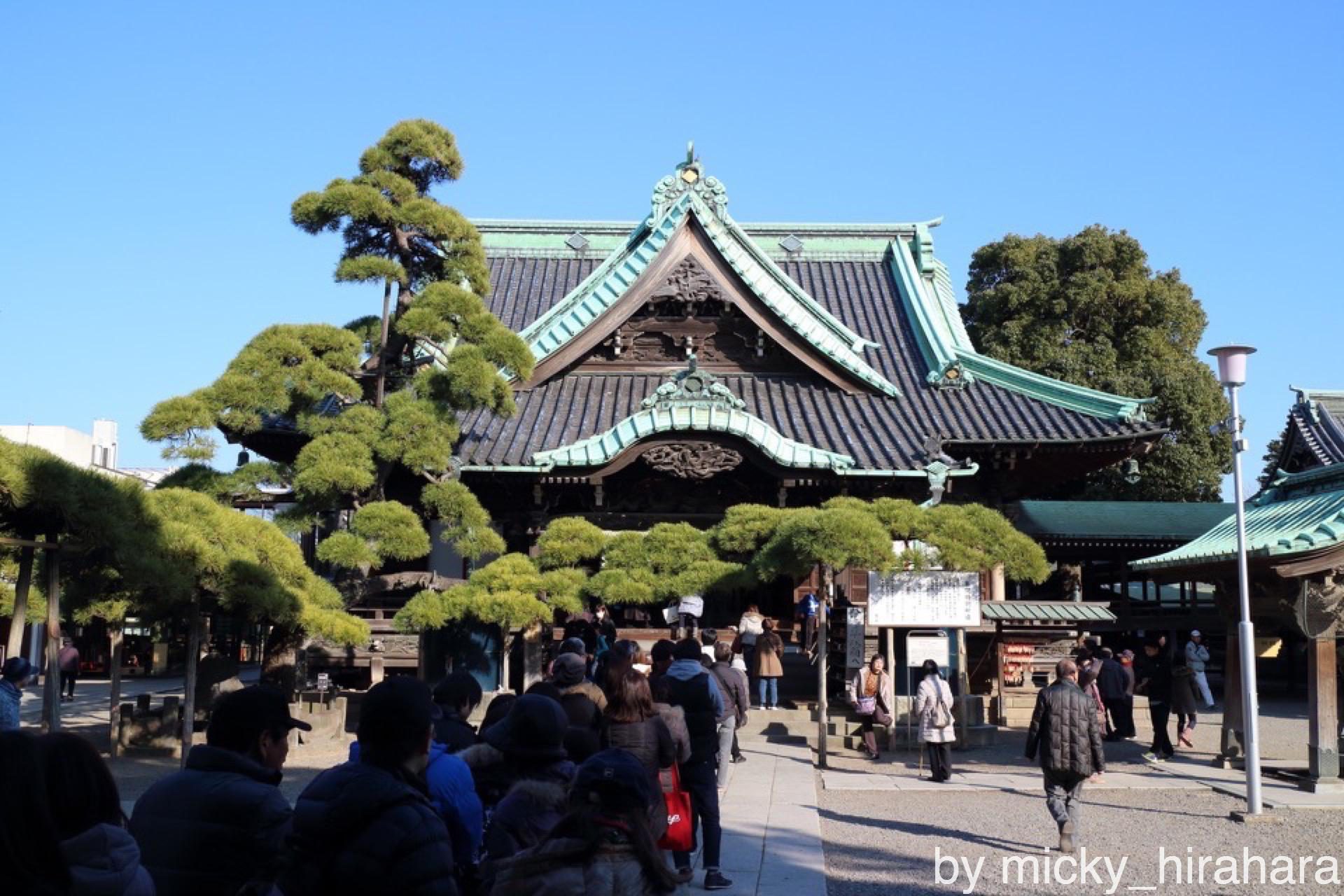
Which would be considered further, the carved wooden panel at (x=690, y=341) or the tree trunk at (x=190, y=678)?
the carved wooden panel at (x=690, y=341)

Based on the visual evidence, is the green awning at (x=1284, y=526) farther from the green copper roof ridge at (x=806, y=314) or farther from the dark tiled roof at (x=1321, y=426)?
the dark tiled roof at (x=1321, y=426)

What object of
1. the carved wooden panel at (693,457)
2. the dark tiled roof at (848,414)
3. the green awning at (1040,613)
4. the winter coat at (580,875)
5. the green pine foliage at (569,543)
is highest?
the dark tiled roof at (848,414)

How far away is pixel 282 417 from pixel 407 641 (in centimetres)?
365

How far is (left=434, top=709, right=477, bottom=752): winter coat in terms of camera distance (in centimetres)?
547

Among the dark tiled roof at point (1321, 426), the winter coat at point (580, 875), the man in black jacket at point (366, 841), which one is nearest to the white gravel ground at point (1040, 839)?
the winter coat at point (580, 875)

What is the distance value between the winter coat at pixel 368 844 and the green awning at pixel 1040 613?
1510 cm

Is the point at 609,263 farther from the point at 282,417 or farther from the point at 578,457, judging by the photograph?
the point at 282,417

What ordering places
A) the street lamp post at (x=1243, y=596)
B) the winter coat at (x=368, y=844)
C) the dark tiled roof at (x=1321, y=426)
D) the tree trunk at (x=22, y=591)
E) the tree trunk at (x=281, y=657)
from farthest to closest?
the dark tiled roof at (x=1321, y=426), the tree trunk at (x=281, y=657), the street lamp post at (x=1243, y=596), the tree trunk at (x=22, y=591), the winter coat at (x=368, y=844)

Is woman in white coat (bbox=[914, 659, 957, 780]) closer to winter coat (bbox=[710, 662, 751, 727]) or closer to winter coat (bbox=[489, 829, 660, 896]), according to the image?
winter coat (bbox=[710, 662, 751, 727])

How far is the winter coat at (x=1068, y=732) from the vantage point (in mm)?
9039

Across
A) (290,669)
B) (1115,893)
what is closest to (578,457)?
(290,669)

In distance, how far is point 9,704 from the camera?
8.21 m

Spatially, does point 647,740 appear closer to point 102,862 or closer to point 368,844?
point 368,844

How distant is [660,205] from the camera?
2247 centimetres
